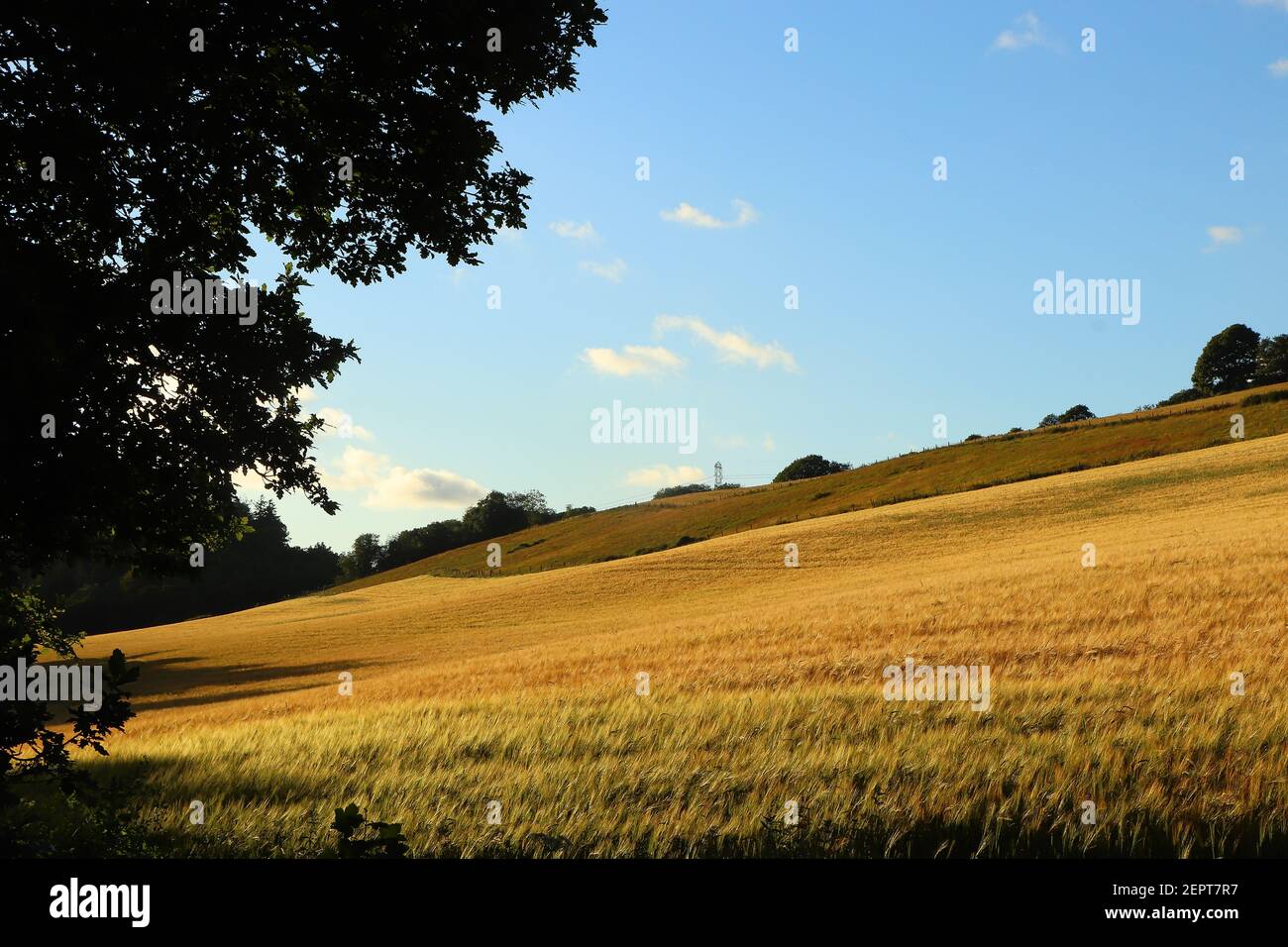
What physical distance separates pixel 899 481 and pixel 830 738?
86572 mm

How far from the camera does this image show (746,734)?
9.62 metres

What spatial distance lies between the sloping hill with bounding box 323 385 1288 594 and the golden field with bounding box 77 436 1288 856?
2108 inches

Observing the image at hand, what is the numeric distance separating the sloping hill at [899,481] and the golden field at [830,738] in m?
53.6

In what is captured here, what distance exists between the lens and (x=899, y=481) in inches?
3632

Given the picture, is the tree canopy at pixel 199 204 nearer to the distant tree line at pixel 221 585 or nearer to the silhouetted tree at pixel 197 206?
the silhouetted tree at pixel 197 206

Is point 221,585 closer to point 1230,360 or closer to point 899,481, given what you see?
point 899,481

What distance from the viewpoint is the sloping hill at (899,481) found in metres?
77.4

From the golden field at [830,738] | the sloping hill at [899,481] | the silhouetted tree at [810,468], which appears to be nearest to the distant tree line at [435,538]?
the sloping hill at [899,481]

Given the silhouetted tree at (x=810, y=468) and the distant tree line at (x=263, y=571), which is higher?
the silhouetted tree at (x=810, y=468)

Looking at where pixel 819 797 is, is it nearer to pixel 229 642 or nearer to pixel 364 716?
pixel 364 716

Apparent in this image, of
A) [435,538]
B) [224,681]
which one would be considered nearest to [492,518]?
[435,538]

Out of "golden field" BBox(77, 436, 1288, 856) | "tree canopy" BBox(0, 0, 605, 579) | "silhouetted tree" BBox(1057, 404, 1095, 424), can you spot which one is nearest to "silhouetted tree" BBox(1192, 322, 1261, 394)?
"silhouetted tree" BBox(1057, 404, 1095, 424)

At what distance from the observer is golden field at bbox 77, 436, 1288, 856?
701 cm
